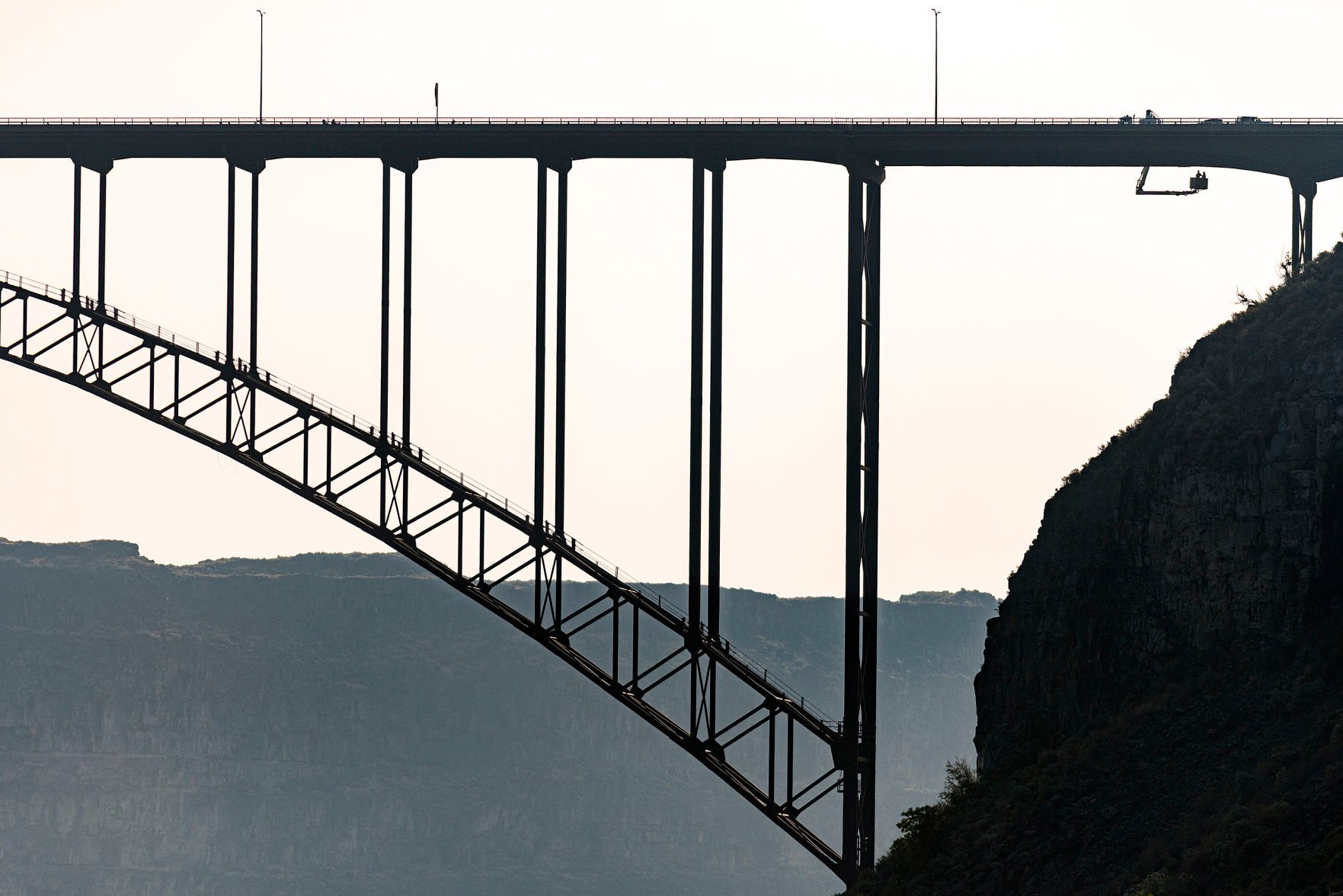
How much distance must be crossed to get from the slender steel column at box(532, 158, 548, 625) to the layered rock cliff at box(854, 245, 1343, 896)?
1138 cm

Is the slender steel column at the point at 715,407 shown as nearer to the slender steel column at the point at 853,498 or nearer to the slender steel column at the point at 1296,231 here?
the slender steel column at the point at 853,498

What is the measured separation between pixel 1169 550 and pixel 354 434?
66.1 feet

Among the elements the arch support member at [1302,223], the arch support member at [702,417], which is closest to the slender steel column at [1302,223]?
the arch support member at [1302,223]

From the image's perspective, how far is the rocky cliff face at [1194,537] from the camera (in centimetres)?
4922

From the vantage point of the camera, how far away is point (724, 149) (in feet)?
190

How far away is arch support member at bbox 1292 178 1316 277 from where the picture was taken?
58.4 meters

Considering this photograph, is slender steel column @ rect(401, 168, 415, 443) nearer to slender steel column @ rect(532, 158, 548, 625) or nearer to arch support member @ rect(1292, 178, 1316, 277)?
slender steel column @ rect(532, 158, 548, 625)

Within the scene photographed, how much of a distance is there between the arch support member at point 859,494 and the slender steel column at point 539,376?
7359 mm

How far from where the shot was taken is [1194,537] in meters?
51.3

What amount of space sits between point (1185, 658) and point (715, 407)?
12.7m

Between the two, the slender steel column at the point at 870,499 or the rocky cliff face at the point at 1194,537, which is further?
the slender steel column at the point at 870,499

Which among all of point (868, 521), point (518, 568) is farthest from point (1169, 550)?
point (518, 568)

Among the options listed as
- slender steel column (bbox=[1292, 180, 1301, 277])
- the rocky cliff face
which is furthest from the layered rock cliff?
slender steel column (bbox=[1292, 180, 1301, 277])

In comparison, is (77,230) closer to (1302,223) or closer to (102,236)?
(102,236)
